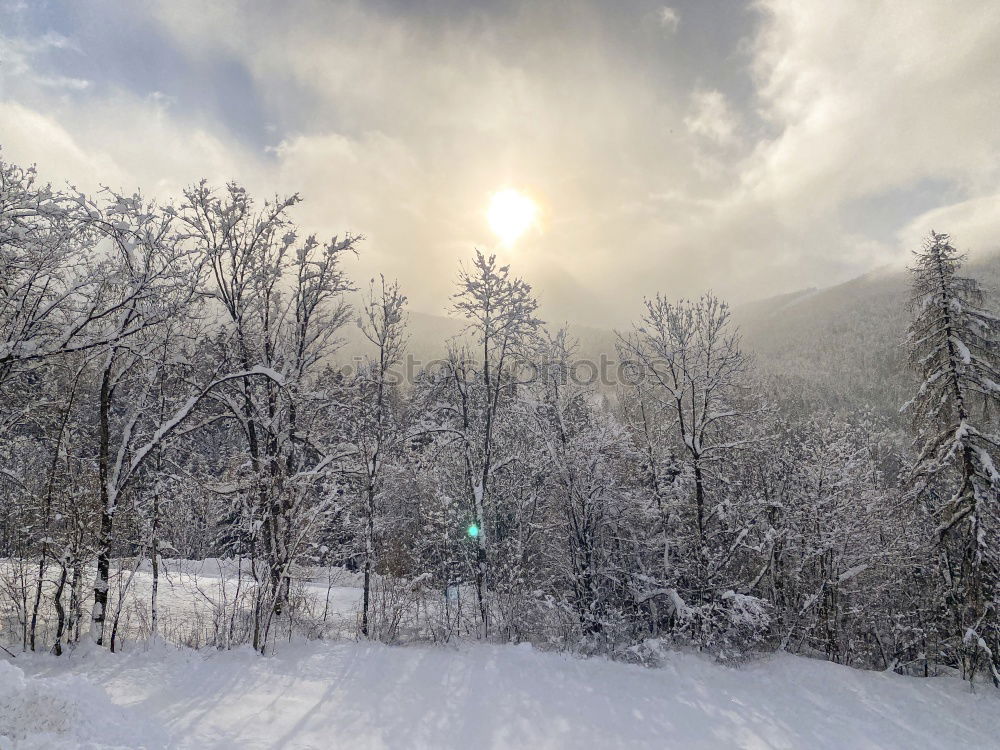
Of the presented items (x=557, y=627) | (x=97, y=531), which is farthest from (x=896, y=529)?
(x=97, y=531)

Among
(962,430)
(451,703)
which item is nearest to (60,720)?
(451,703)

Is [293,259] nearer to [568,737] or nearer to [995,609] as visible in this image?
[568,737]

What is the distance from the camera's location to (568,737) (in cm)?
763

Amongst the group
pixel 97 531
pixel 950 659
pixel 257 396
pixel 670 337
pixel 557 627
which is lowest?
pixel 950 659

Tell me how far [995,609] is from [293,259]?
20503 millimetres

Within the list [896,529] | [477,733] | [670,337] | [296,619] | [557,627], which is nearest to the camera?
[477,733]

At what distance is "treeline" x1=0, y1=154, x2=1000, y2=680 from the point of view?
9.62 m

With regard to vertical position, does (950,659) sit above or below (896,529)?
below

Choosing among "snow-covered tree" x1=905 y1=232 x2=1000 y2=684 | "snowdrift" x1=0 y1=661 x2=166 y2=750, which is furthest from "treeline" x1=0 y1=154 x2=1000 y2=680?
"snowdrift" x1=0 y1=661 x2=166 y2=750

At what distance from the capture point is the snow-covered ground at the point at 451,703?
18.9 ft

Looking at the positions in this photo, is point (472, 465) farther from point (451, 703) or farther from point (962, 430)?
point (962, 430)

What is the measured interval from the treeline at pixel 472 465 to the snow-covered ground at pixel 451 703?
1.51 meters

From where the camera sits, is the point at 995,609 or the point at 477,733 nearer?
the point at 477,733

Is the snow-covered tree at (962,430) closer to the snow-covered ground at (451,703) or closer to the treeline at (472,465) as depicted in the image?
the treeline at (472,465)
